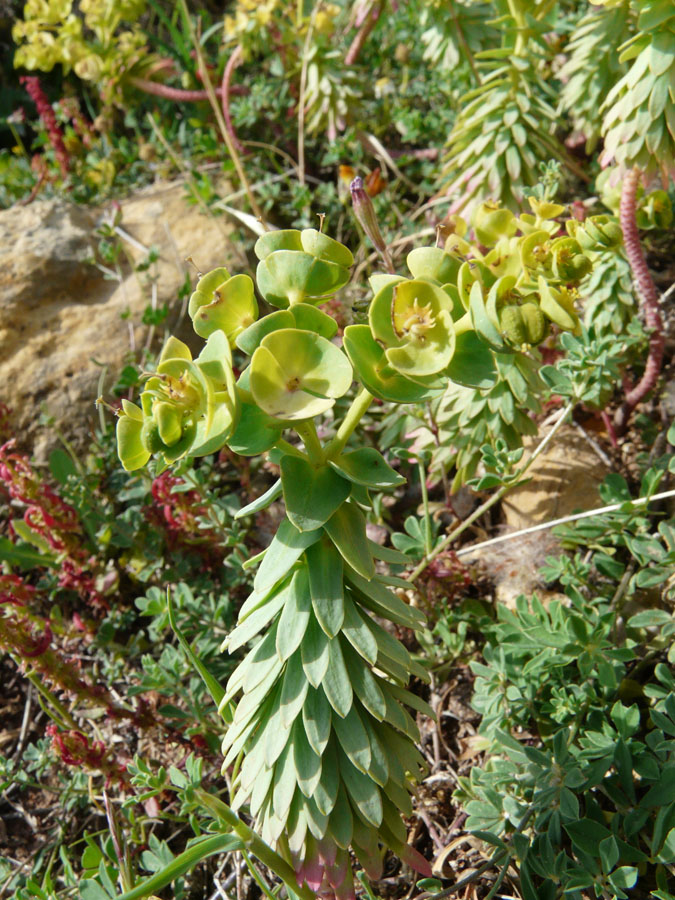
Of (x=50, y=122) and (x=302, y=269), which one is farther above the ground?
(x=302, y=269)

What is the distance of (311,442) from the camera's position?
1.28 meters

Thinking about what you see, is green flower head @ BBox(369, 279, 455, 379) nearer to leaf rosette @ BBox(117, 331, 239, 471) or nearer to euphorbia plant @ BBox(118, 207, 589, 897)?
euphorbia plant @ BBox(118, 207, 589, 897)

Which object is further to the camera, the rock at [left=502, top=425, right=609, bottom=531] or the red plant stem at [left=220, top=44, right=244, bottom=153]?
the red plant stem at [left=220, top=44, right=244, bottom=153]

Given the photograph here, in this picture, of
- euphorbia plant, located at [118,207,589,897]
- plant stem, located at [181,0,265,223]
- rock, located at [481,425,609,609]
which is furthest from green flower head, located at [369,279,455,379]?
plant stem, located at [181,0,265,223]

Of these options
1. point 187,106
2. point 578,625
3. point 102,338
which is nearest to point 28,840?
point 578,625

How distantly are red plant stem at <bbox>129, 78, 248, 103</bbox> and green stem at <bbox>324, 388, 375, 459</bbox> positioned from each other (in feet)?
10.7

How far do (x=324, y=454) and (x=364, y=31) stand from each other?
3.23 metres

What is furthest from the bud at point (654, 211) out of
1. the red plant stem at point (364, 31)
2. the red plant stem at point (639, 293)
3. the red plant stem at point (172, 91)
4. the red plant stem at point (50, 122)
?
the red plant stem at point (50, 122)

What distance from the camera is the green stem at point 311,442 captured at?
1247mm

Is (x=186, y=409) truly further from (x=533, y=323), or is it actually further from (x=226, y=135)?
(x=226, y=135)

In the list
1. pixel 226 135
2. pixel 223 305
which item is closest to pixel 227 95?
pixel 226 135

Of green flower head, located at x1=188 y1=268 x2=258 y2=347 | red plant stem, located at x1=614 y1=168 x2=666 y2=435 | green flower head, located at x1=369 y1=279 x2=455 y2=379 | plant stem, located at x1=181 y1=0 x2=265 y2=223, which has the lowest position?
red plant stem, located at x1=614 y1=168 x2=666 y2=435

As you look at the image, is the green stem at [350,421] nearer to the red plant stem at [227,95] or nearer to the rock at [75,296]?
the rock at [75,296]

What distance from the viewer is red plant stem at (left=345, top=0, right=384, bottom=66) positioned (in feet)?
12.3
